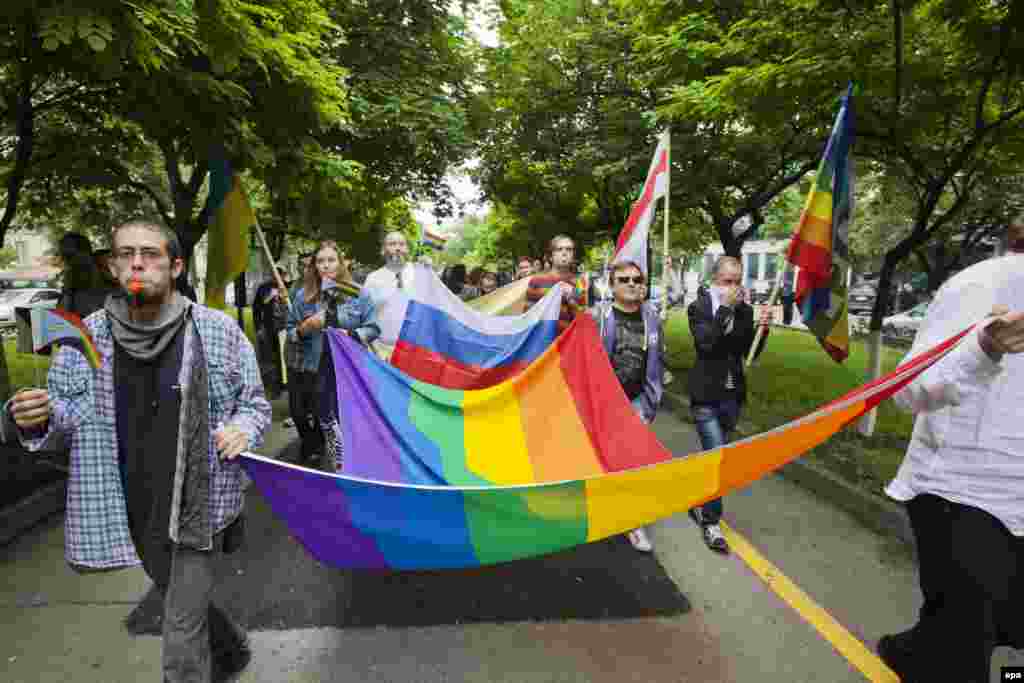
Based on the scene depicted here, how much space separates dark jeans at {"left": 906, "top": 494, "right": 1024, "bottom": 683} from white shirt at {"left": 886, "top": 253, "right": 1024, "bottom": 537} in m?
0.06

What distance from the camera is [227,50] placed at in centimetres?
408

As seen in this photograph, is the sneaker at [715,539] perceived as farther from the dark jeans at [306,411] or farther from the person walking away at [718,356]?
the dark jeans at [306,411]

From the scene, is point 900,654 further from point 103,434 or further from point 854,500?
point 103,434

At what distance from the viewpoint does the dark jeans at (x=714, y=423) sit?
4137mm

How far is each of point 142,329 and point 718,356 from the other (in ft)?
11.2

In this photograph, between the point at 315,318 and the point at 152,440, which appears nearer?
the point at 152,440

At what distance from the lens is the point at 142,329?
2131mm

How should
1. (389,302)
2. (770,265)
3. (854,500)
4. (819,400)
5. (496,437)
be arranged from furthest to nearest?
1. (770,265)
2. (819,400)
3. (389,302)
4. (854,500)
5. (496,437)

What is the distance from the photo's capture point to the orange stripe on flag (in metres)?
2.34

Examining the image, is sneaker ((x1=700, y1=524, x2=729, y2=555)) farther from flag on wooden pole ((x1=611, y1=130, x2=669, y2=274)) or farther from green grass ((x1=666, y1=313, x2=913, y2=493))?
flag on wooden pole ((x1=611, y1=130, x2=669, y2=274))

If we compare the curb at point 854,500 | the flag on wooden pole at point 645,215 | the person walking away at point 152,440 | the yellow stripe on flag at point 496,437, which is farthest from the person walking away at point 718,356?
the person walking away at point 152,440

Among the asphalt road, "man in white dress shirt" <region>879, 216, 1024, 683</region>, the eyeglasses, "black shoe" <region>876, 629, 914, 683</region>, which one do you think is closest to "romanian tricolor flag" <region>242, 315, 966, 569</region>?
"man in white dress shirt" <region>879, 216, 1024, 683</region>

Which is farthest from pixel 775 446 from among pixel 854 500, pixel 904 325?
pixel 904 325

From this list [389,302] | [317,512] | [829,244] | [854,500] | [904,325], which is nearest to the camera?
[317,512]
